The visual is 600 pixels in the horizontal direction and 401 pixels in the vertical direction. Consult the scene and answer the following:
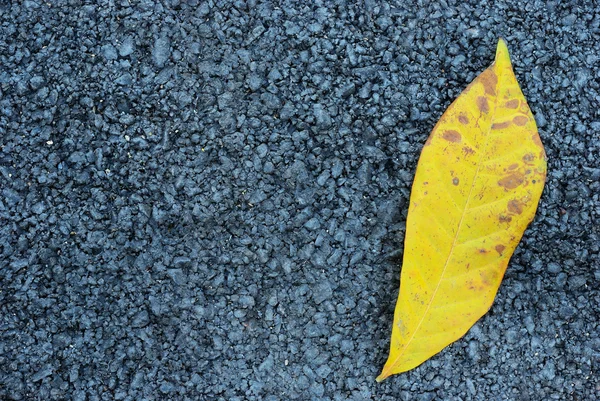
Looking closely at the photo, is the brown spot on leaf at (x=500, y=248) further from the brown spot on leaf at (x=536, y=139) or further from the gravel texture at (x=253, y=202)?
the brown spot on leaf at (x=536, y=139)

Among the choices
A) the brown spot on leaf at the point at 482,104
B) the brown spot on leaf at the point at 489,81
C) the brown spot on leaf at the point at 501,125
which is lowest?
the brown spot on leaf at the point at 501,125

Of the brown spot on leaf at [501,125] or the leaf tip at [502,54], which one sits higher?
the leaf tip at [502,54]

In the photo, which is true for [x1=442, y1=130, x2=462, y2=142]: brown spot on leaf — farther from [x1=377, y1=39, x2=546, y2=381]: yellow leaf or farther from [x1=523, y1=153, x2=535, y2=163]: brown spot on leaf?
[x1=523, y1=153, x2=535, y2=163]: brown spot on leaf

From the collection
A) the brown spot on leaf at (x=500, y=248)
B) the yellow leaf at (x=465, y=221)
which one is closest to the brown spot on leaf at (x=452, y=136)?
the yellow leaf at (x=465, y=221)

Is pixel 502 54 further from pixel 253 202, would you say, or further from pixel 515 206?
pixel 253 202

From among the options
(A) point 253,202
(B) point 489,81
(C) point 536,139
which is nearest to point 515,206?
(C) point 536,139

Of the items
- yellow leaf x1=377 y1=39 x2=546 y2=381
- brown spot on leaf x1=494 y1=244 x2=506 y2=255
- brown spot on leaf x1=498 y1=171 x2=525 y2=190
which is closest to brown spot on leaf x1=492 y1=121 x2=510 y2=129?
yellow leaf x1=377 y1=39 x2=546 y2=381
